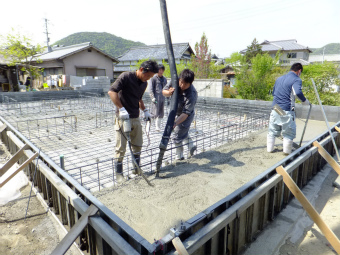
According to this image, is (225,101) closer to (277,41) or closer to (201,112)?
(201,112)

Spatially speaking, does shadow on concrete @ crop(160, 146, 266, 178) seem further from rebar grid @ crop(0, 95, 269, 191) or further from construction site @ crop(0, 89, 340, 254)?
rebar grid @ crop(0, 95, 269, 191)

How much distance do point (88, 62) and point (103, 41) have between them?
40480mm

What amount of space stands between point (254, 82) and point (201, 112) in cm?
381

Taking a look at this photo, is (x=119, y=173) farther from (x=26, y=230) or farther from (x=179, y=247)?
(x=179, y=247)

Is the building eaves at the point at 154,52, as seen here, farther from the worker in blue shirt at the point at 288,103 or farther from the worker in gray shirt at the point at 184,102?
the worker in gray shirt at the point at 184,102

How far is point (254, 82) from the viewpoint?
1080cm

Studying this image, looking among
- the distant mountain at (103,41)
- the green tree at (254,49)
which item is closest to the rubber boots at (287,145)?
the green tree at (254,49)

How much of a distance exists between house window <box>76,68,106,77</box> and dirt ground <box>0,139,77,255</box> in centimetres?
1852

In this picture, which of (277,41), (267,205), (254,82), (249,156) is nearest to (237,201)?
(267,205)

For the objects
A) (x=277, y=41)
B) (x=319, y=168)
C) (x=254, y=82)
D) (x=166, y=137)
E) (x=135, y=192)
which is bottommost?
(x=319, y=168)

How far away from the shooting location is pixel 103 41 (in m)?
56.0

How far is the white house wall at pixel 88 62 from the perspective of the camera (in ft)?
61.5

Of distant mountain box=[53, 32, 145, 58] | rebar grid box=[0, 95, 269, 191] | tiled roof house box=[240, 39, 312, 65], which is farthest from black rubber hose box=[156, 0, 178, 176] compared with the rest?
distant mountain box=[53, 32, 145, 58]

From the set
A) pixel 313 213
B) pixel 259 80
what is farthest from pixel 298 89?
pixel 259 80
